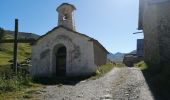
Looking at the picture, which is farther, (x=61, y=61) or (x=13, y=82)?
(x=61, y=61)

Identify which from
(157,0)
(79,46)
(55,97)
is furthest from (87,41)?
(55,97)

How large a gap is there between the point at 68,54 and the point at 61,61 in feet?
4.35

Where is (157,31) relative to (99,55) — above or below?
above

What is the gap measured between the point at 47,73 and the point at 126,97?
14.9 metres

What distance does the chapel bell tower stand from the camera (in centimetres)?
3102

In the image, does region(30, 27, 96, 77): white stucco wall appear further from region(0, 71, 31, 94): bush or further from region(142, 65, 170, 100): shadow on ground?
→ region(142, 65, 170, 100): shadow on ground

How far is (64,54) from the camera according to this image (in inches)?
1088

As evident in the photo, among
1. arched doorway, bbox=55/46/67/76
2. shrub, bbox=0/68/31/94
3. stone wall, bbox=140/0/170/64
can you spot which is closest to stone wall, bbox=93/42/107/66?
arched doorway, bbox=55/46/67/76

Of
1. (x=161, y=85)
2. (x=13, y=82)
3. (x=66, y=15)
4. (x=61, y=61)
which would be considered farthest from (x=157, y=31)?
(x=66, y=15)

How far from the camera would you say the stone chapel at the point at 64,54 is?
26.0m

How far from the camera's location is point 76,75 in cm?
2597

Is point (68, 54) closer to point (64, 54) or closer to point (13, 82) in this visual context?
point (64, 54)

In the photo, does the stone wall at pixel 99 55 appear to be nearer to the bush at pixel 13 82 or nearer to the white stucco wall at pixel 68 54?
the white stucco wall at pixel 68 54

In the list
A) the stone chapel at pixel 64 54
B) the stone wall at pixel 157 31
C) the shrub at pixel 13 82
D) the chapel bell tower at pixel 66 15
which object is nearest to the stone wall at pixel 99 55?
the stone chapel at pixel 64 54
